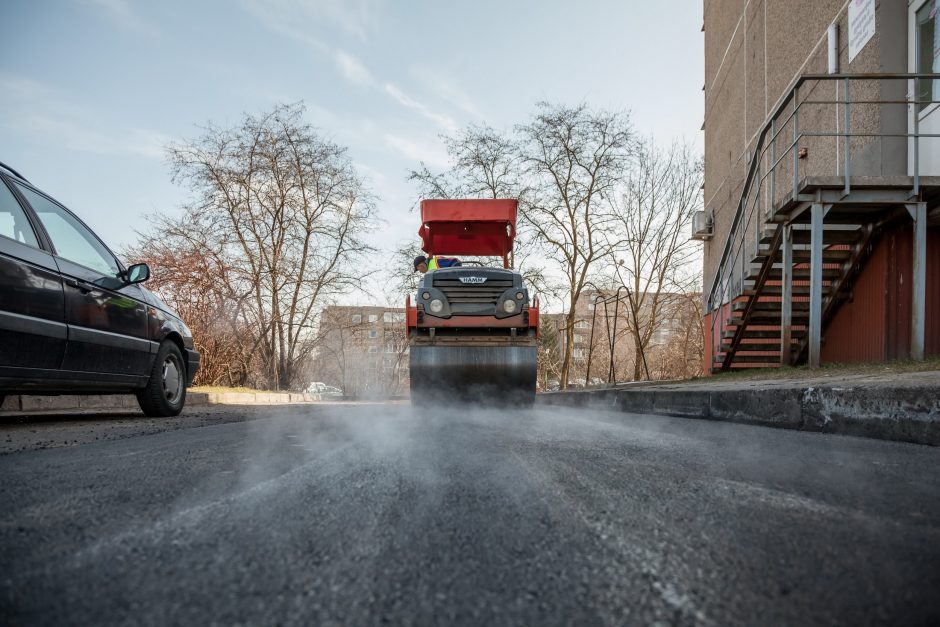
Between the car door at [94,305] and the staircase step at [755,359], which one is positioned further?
the staircase step at [755,359]

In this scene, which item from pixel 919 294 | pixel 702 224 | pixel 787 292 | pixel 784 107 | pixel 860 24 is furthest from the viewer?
pixel 702 224

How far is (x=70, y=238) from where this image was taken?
15.8 ft

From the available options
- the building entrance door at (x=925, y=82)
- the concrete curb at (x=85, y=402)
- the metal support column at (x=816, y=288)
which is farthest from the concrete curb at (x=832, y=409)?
the concrete curb at (x=85, y=402)

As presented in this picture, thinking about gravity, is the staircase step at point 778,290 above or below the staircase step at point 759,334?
above

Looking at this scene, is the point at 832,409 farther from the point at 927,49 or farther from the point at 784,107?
the point at 927,49

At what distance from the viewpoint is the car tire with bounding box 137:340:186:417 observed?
18.7 ft

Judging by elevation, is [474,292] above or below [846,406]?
above

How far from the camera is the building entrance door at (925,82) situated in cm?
819

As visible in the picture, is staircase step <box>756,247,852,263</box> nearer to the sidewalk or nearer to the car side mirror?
the sidewalk

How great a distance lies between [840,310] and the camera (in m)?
9.66

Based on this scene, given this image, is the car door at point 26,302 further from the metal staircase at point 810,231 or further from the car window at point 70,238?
the metal staircase at point 810,231

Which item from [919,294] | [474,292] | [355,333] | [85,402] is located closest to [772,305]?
[919,294]

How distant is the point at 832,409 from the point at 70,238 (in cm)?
586

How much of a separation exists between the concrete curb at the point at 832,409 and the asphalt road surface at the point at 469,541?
1.03m
